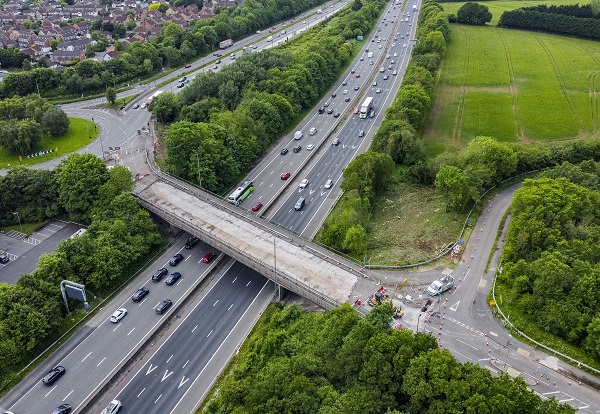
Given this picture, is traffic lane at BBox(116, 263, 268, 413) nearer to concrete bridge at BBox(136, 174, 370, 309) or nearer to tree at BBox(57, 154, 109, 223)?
concrete bridge at BBox(136, 174, 370, 309)

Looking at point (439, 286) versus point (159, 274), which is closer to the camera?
point (439, 286)

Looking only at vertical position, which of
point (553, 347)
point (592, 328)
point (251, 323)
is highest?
point (592, 328)

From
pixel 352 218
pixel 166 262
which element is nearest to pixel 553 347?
pixel 352 218

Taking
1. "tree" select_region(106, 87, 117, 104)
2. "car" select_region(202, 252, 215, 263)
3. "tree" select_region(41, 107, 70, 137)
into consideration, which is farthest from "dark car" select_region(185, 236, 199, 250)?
"tree" select_region(106, 87, 117, 104)

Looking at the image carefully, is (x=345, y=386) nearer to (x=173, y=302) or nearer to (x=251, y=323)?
(x=251, y=323)

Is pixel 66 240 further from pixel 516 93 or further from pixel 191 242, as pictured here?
pixel 516 93

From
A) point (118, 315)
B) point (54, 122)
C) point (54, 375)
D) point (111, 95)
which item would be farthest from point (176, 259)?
point (111, 95)
